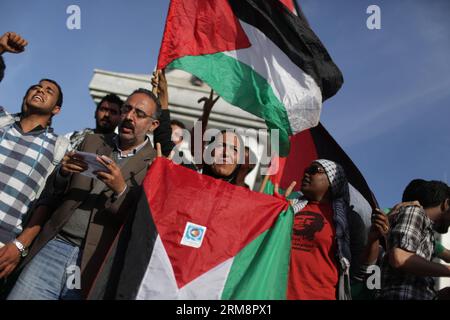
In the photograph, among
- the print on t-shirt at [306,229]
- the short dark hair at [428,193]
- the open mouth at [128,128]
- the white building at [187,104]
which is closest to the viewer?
the open mouth at [128,128]

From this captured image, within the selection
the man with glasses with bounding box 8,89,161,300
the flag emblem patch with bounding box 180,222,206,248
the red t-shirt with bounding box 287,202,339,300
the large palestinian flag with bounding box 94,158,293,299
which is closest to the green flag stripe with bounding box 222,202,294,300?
the large palestinian flag with bounding box 94,158,293,299

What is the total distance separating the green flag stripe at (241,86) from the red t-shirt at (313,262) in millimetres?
751

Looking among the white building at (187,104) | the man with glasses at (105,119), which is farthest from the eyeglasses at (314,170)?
the white building at (187,104)

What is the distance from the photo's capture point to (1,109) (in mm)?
4445

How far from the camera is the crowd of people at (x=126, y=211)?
3655mm

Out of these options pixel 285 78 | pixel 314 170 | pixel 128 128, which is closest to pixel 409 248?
pixel 314 170

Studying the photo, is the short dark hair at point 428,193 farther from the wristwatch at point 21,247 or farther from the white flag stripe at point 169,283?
the wristwatch at point 21,247

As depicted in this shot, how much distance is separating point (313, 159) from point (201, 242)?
2.40m

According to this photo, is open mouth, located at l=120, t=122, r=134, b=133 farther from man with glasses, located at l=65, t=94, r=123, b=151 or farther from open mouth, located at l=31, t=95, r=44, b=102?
man with glasses, located at l=65, t=94, r=123, b=151
